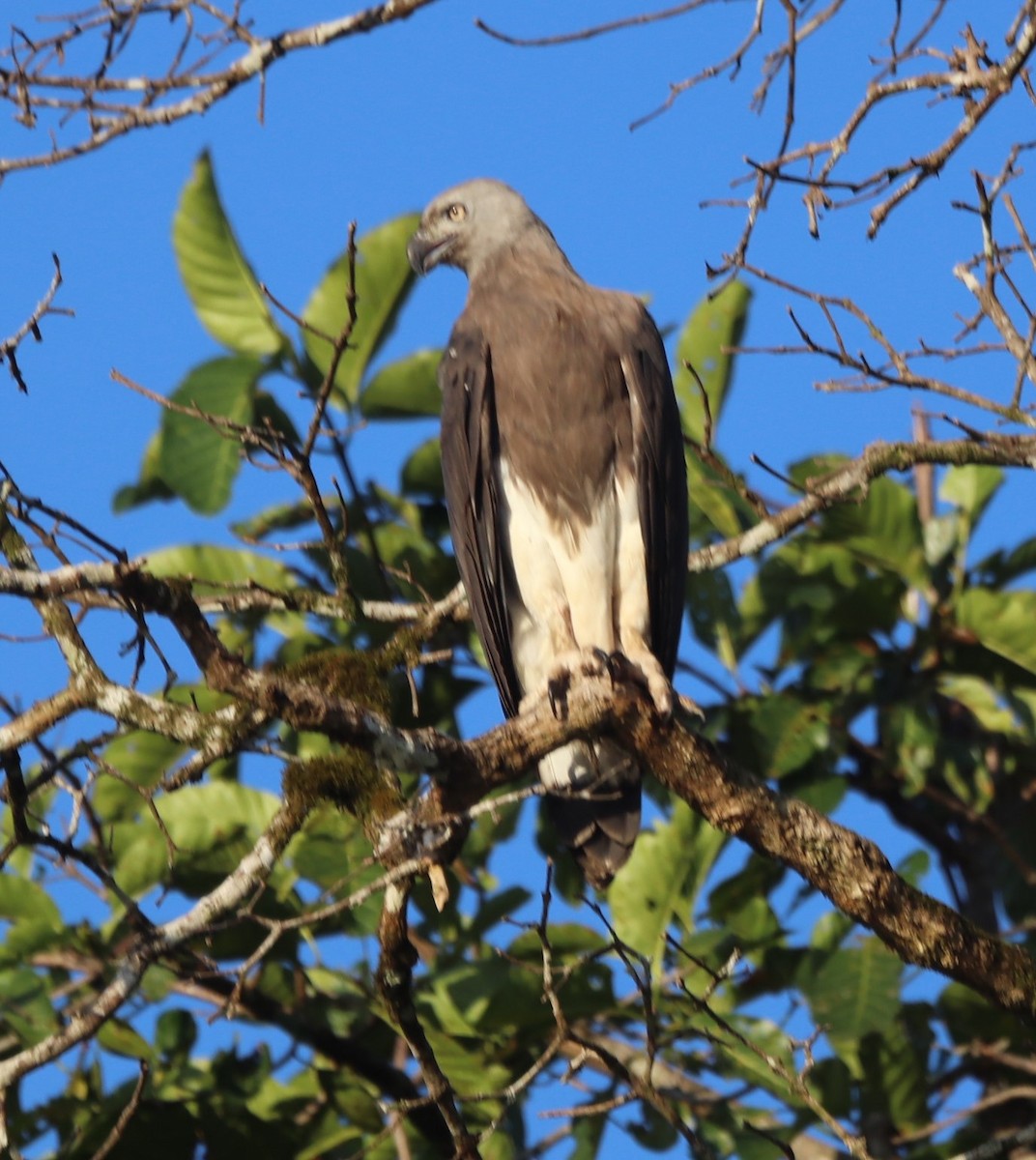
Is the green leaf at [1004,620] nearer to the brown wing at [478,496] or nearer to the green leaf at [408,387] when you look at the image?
the brown wing at [478,496]

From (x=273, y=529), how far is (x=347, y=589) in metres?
1.81

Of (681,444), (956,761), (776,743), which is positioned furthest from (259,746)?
(956,761)

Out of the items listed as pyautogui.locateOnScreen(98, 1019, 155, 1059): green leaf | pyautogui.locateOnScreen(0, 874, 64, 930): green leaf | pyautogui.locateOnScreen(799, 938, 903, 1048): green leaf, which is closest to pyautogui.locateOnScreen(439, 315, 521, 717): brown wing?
pyautogui.locateOnScreen(799, 938, 903, 1048): green leaf

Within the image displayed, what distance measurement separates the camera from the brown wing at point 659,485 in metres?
4.80

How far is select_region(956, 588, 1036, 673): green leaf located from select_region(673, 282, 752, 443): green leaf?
1.11 metres

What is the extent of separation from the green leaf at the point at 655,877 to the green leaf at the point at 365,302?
1878mm

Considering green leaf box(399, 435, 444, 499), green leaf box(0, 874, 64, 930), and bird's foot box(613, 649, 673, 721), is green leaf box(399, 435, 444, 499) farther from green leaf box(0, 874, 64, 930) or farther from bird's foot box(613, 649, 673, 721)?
green leaf box(0, 874, 64, 930)

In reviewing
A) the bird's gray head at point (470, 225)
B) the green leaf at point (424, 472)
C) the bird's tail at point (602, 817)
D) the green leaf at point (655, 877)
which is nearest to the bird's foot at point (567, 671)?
the bird's tail at point (602, 817)

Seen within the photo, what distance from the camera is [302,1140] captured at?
5.11 m

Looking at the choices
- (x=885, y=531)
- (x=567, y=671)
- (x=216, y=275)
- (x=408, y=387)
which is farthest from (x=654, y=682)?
(x=216, y=275)

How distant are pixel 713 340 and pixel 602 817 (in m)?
1.90

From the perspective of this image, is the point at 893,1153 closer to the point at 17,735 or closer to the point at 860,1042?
the point at 860,1042

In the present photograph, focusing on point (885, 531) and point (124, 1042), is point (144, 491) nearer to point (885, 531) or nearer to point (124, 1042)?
point (124, 1042)

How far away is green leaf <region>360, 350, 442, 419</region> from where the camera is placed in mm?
5648
